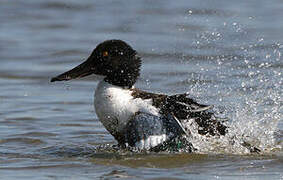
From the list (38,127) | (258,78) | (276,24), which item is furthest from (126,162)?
(276,24)

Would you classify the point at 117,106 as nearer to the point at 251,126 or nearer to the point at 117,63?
the point at 117,63

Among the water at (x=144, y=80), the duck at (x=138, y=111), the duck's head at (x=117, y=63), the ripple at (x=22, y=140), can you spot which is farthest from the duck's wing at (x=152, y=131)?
the ripple at (x=22, y=140)

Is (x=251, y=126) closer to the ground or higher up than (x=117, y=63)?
closer to the ground

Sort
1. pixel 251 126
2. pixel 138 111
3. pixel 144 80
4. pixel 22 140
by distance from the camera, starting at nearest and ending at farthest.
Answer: pixel 138 111
pixel 251 126
pixel 22 140
pixel 144 80

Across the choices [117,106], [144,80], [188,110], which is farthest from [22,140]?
[144,80]

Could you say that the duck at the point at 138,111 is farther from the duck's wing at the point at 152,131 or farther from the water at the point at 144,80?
the water at the point at 144,80

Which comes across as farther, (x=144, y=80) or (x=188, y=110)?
(x=144, y=80)

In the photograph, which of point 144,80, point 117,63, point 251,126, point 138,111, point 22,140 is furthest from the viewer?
point 144,80

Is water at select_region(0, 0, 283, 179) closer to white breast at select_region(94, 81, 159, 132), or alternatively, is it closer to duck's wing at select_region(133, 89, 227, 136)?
duck's wing at select_region(133, 89, 227, 136)

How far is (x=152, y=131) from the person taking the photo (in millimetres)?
7184

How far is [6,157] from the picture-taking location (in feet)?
24.0

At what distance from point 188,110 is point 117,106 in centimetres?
63

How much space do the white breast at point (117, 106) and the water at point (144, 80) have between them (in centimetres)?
31

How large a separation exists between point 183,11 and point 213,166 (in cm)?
877
